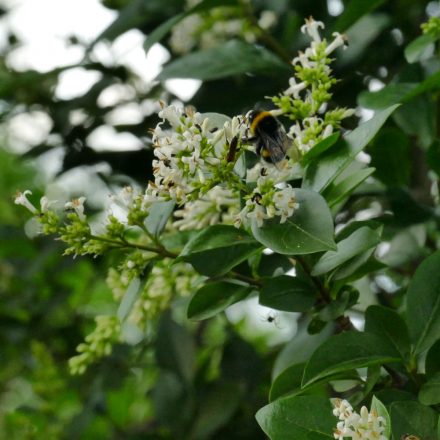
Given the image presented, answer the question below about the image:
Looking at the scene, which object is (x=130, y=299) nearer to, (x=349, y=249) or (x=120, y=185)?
(x=349, y=249)

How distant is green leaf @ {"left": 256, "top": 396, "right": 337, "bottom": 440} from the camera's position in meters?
0.88

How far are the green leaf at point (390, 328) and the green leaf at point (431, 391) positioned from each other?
0.06 m

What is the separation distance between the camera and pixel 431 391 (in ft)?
3.06

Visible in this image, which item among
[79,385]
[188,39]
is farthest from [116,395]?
[188,39]

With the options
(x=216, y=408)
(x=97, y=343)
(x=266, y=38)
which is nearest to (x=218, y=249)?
(x=97, y=343)

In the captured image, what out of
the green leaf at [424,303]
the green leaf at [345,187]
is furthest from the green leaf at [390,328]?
the green leaf at [345,187]

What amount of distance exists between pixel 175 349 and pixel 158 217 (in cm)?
93

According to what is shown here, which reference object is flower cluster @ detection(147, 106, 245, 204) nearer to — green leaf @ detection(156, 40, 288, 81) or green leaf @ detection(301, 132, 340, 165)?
green leaf @ detection(301, 132, 340, 165)

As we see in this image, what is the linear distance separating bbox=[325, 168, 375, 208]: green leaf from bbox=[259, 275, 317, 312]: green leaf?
101 mm

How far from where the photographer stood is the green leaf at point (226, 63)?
153cm

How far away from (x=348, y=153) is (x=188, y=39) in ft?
3.09

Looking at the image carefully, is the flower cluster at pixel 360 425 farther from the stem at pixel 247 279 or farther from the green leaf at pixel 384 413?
the stem at pixel 247 279

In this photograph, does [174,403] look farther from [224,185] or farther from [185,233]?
[224,185]

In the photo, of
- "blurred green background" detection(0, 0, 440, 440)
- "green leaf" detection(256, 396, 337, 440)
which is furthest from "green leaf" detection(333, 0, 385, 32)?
"green leaf" detection(256, 396, 337, 440)
